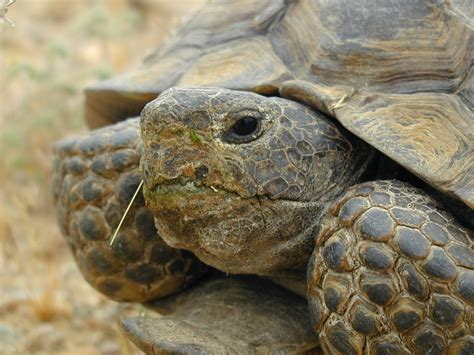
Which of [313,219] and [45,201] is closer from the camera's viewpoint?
[313,219]

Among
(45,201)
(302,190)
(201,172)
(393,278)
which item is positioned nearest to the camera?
(393,278)

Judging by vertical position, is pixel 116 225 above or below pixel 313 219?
below

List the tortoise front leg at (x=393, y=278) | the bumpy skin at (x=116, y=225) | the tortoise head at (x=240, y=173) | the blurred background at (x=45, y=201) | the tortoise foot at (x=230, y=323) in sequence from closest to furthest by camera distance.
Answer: the tortoise front leg at (x=393, y=278) < the tortoise head at (x=240, y=173) < the tortoise foot at (x=230, y=323) < the bumpy skin at (x=116, y=225) < the blurred background at (x=45, y=201)

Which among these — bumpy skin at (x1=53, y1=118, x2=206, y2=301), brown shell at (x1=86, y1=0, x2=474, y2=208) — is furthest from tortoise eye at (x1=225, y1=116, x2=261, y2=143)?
bumpy skin at (x1=53, y1=118, x2=206, y2=301)

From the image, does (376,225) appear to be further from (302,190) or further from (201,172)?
(201,172)

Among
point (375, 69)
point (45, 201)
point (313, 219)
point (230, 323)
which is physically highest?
point (375, 69)

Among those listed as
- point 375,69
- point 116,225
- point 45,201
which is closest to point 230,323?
point 116,225

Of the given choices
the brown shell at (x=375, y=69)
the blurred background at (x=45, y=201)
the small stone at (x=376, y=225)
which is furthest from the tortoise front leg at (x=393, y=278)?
the blurred background at (x=45, y=201)

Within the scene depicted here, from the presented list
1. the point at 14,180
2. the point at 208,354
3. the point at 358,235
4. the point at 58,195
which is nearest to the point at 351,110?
the point at 358,235

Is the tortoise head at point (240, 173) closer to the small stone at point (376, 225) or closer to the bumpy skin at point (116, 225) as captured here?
the small stone at point (376, 225)
